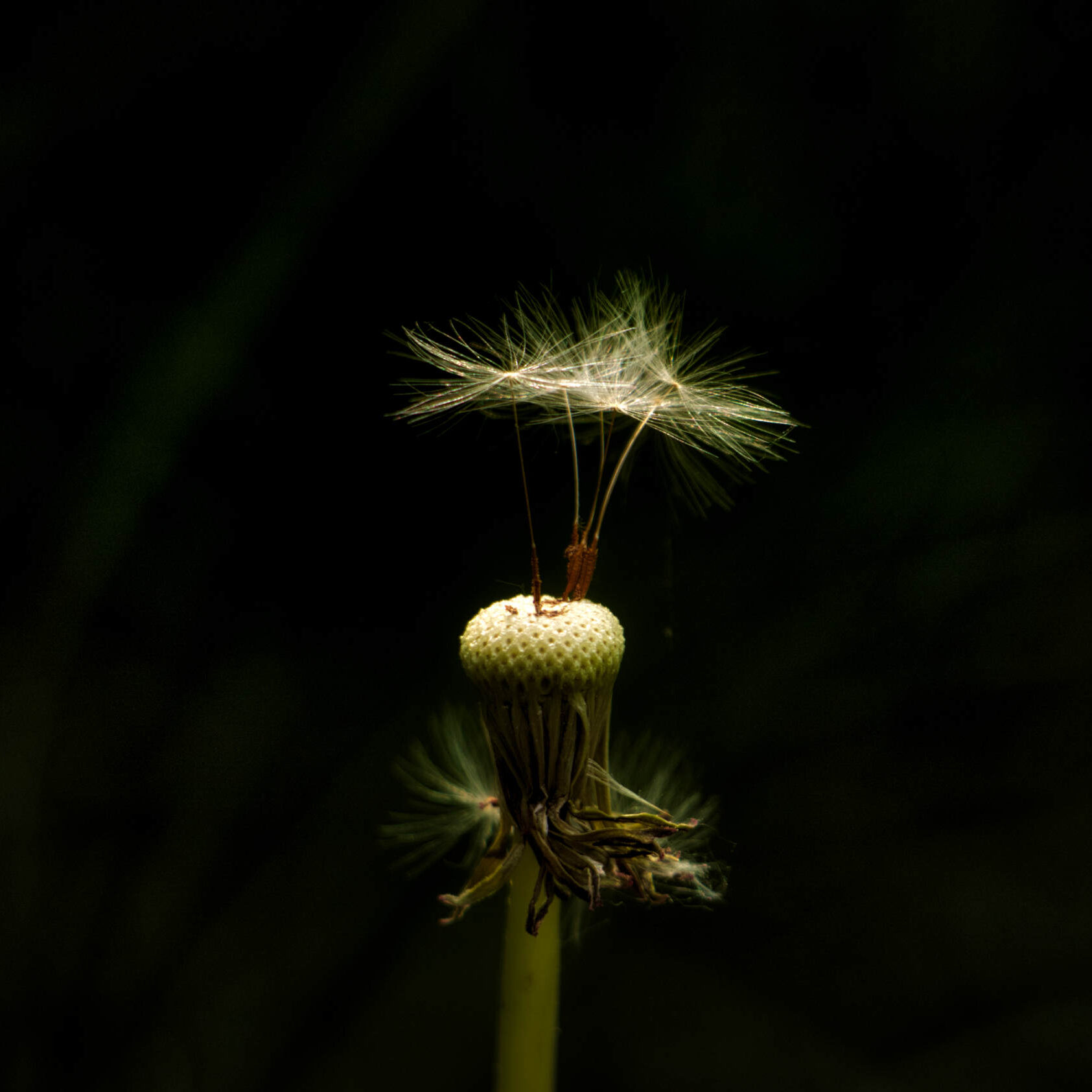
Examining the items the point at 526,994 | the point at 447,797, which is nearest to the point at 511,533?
the point at 447,797

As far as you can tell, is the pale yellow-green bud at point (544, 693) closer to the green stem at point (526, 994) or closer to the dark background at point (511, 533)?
the green stem at point (526, 994)

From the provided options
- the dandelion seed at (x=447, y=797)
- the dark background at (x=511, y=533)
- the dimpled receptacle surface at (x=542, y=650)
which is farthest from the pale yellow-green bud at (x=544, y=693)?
the dark background at (x=511, y=533)

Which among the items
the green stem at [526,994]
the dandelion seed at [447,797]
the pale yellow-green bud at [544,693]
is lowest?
the green stem at [526,994]

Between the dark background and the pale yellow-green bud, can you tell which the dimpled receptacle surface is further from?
the dark background

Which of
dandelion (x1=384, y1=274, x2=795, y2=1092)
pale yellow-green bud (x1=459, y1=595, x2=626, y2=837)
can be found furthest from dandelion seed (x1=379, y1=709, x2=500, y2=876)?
pale yellow-green bud (x1=459, y1=595, x2=626, y2=837)

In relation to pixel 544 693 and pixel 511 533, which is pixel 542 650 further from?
pixel 511 533

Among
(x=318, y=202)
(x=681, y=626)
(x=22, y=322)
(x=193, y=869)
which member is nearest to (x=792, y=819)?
(x=681, y=626)

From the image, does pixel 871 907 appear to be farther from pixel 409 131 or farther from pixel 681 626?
pixel 409 131
